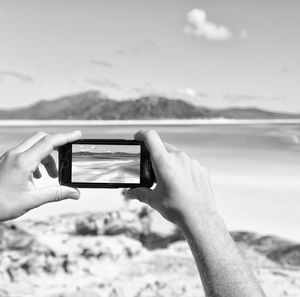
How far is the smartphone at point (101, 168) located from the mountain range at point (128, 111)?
1145cm

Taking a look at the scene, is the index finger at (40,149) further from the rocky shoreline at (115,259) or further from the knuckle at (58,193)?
the rocky shoreline at (115,259)

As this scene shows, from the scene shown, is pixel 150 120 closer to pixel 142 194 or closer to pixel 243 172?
pixel 243 172

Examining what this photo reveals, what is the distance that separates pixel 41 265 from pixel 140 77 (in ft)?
45.4

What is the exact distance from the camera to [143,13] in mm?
16578

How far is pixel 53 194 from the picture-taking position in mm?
542

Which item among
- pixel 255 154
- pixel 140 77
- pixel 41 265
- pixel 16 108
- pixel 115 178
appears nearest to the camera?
pixel 115 178

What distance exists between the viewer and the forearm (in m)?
0.41

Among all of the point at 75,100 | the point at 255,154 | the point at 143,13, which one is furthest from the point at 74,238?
the point at 143,13

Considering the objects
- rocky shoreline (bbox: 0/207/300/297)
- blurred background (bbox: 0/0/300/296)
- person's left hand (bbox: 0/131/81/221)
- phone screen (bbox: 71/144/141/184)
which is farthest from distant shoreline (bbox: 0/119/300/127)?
person's left hand (bbox: 0/131/81/221)

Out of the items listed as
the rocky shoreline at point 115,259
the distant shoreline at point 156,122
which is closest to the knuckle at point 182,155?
the rocky shoreline at point 115,259

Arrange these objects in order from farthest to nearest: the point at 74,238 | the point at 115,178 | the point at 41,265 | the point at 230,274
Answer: the point at 74,238
the point at 41,265
the point at 115,178
the point at 230,274

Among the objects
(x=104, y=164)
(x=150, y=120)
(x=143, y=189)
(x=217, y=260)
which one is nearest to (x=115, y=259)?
(x=104, y=164)

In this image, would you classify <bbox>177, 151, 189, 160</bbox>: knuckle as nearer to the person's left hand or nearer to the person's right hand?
the person's right hand

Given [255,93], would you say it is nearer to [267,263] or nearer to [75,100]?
[75,100]
